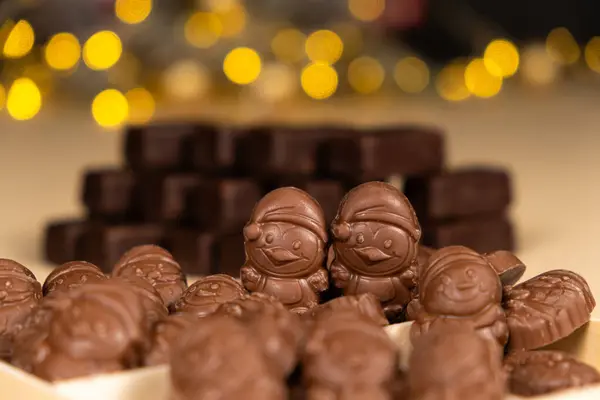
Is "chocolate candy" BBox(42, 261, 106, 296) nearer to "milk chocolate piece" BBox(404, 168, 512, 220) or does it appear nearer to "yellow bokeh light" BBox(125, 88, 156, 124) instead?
"milk chocolate piece" BBox(404, 168, 512, 220)

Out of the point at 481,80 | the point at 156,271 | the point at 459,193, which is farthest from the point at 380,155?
the point at 481,80

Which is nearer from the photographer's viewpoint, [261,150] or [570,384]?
[570,384]

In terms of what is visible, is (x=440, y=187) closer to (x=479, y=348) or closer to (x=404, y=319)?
(x=404, y=319)

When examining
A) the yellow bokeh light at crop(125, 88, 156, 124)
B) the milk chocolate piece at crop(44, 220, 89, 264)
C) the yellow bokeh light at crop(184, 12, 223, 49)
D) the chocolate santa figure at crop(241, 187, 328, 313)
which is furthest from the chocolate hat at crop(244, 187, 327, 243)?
the yellow bokeh light at crop(184, 12, 223, 49)

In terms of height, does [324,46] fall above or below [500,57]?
above

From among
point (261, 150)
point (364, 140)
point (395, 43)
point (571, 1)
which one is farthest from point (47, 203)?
point (571, 1)

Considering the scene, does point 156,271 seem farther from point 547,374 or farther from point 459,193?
point 459,193

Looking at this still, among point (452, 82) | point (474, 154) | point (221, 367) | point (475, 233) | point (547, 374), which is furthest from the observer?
point (452, 82)
